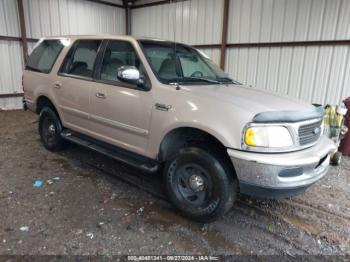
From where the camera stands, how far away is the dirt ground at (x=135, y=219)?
2301 millimetres

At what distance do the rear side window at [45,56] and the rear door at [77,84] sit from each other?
36 centimetres

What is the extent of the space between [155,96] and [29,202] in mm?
1906

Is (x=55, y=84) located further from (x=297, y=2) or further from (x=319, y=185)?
(x=297, y=2)

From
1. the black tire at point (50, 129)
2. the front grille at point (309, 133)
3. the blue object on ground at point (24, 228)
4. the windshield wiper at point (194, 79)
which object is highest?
the windshield wiper at point (194, 79)

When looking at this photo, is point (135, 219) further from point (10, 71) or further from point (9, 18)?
point (9, 18)

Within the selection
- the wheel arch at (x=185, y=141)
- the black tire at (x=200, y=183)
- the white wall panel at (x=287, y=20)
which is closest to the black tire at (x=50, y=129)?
the wheel arch at (x=185, y=141)

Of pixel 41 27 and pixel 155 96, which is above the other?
pixel 41 27

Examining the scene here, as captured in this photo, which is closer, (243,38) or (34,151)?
(34,151)

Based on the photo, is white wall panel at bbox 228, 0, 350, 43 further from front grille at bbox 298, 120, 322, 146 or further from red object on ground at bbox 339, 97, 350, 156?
front grille at bbox 298, 120, 322, 146

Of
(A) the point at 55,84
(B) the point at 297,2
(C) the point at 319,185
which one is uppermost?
(B) the point at 297,2

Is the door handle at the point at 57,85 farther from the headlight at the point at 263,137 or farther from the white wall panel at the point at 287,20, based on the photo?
the white wall panel at the point at 287,20

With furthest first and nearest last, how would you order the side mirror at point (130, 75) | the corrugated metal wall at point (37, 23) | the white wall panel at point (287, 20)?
the corrugated metal wall at point (37, 23), the white wall panel at point (287, 20), the side mirror at point (130, 75)

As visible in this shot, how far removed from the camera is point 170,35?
1088 cm

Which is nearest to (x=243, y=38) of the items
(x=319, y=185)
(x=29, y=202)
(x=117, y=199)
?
(x=319, y=185)
